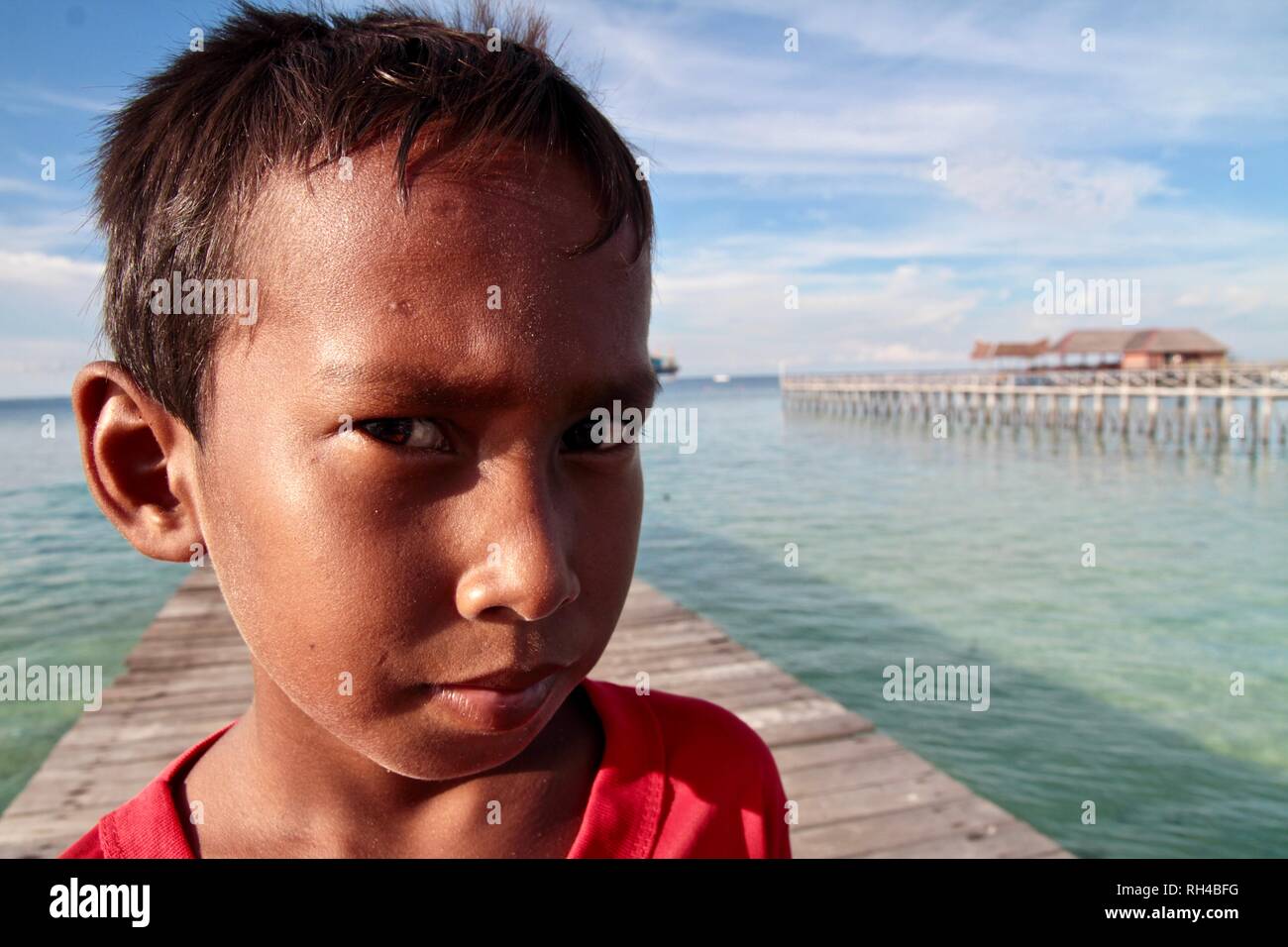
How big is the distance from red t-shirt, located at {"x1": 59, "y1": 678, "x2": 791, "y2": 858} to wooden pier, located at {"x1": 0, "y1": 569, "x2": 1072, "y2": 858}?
2746 mm

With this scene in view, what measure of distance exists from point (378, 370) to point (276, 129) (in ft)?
1.24

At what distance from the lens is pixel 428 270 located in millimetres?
924

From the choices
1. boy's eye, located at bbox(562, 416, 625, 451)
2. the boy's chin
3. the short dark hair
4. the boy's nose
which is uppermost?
the short dark hair

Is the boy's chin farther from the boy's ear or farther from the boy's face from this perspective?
the boy's ear

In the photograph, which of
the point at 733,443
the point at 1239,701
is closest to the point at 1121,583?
the point at 1239,701

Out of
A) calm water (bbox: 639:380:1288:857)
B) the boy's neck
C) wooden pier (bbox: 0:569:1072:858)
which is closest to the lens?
the boy's neck

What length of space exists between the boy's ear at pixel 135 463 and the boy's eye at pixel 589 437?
0.53 m

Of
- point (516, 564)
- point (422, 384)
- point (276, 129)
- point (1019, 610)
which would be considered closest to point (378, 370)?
point (422, 384)

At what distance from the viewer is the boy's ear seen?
1146 millimetres

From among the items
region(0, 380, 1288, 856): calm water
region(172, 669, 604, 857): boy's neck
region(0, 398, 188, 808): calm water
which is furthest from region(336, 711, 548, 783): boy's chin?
region(0, 380, 1288, 856): calm water

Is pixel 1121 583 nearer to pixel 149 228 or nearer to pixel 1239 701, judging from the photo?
pixel 1239 701

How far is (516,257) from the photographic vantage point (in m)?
0.97

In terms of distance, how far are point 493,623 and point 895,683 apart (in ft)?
33.9

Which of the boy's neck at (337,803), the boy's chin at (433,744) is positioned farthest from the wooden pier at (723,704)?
the boy's chin at (433,744)
